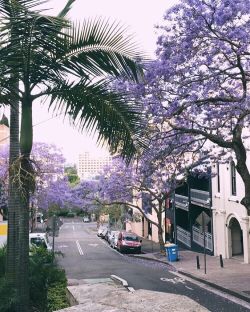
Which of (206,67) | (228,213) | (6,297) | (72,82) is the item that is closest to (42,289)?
(6,297)

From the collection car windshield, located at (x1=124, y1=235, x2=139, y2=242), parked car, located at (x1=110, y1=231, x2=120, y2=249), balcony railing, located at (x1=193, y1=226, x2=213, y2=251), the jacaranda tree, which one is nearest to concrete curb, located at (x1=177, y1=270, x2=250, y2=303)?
the jacaranda tree

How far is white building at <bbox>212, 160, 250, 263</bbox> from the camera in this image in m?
24.8

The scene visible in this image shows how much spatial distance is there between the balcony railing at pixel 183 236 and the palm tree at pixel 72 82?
26.7 m

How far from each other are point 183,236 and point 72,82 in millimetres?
28700

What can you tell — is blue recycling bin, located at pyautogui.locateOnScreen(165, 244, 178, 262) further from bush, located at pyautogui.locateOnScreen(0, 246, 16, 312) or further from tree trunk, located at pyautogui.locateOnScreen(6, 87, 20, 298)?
bush, located at pyautogui.locateOnScreen(0, 246, 16, 312)

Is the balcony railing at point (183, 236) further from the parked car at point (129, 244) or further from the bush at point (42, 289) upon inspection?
the bush at point (42, 289)

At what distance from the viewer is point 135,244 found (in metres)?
33.4

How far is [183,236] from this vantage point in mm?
35188

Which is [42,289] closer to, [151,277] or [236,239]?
[151,277]

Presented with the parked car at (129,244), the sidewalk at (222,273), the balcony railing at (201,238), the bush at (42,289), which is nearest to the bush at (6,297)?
the bush at (42,289)

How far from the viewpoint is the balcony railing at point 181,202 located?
33737 millimetres

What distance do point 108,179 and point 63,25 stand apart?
960 inches

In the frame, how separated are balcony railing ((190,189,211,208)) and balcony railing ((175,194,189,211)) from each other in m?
1.26

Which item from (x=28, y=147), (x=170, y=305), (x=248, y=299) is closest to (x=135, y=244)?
(x=248, y=299)
